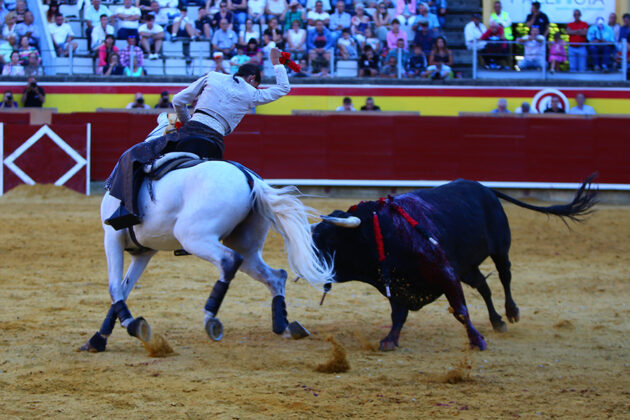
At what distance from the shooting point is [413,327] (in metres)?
6.52

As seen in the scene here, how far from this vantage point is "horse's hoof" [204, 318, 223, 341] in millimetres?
4828

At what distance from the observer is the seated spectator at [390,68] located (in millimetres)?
Answer: 15711

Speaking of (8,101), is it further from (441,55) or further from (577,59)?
(577,59)

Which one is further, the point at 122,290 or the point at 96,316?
the point at 96,316

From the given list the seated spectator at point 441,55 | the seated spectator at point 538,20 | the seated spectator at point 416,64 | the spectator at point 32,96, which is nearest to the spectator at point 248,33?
the seated spectator at point 416,64

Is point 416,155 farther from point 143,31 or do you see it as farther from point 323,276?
point 323,276

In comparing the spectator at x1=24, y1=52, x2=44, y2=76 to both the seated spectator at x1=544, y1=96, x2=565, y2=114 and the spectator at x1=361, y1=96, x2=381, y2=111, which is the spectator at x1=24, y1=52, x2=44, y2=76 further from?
the seated spectator at x1=544, y1=96, x2=565, y2=114

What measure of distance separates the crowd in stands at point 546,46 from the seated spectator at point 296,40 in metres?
3.08

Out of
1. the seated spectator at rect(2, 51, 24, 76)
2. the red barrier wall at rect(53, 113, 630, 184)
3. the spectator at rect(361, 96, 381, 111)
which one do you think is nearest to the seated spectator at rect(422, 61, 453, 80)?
the spectator at rect(361, 96, 381, 111)

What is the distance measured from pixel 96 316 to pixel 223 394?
2.71 metres

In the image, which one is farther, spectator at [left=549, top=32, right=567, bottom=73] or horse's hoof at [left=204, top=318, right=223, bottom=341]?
spectator at [left=549, top=32, right=567, bottom=73]

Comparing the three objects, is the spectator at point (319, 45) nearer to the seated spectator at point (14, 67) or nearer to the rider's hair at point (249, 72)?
the seated spectator at point (14, 67)

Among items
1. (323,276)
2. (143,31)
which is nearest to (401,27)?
(143,31)

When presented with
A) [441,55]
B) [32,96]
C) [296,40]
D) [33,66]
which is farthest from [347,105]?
[33,66]
